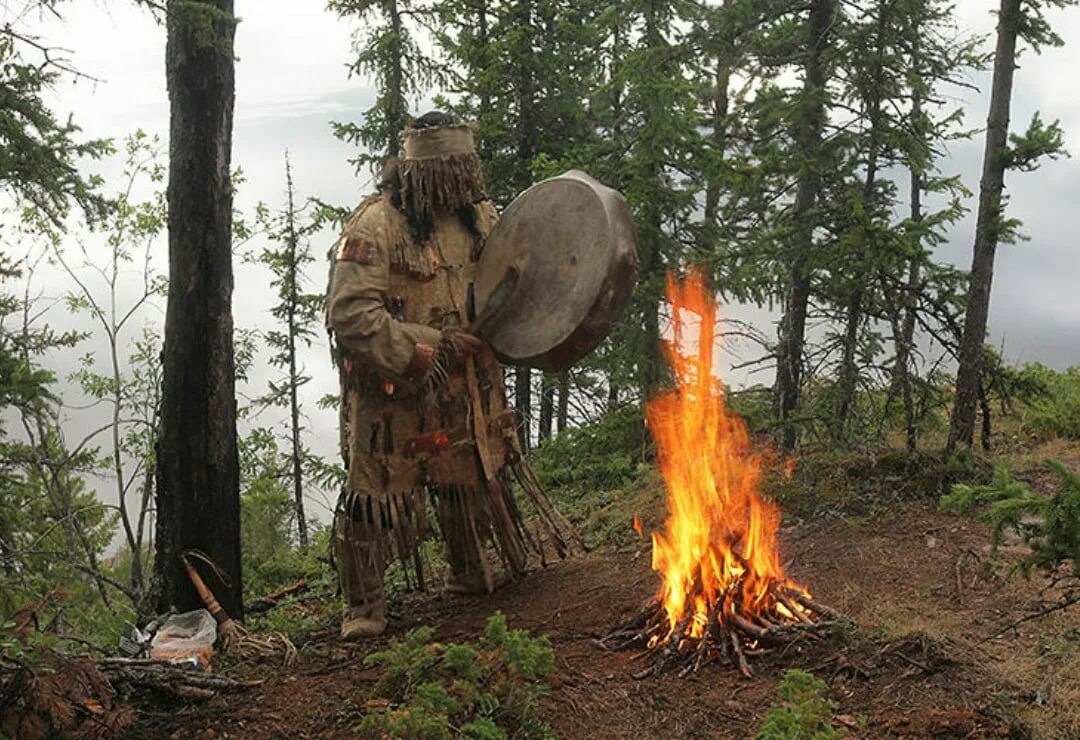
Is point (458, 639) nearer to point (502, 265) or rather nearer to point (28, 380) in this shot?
point (502, 265)

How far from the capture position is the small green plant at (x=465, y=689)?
3848 millimetres

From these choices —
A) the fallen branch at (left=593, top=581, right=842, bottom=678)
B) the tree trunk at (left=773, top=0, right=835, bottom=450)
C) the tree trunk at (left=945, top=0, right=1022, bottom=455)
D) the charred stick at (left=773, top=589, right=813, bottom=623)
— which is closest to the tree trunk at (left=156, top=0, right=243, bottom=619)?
the fallen branch at (left=593, top=581, right=842, bottom=678)

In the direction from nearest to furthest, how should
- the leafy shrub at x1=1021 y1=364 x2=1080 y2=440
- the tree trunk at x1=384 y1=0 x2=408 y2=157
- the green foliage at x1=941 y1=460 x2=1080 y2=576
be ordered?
1. the green foliage at x1=941 y1=460 x2=1080 y2=576
2. the leafy shrub at x1=1021 y1=364 x2=1080 y2=440
3. the tree trunk at x1=384 y1=0 x2=408 y2=157

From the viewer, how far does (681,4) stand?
44.7 ft

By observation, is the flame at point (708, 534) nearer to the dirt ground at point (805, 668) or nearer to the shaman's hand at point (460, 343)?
the dirt ground at point (805, 668)

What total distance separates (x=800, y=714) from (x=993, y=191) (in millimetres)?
6786

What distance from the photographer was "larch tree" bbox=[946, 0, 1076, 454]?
348 inches

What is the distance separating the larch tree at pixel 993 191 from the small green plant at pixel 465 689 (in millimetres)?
5895

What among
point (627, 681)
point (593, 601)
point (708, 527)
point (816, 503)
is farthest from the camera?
point (816, 503)

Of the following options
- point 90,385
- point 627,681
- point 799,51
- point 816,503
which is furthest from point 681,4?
point 90,385

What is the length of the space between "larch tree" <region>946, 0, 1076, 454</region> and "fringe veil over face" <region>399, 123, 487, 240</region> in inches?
220

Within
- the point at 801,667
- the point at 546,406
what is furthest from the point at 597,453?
the point at 801,667

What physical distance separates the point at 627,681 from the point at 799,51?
281 inches

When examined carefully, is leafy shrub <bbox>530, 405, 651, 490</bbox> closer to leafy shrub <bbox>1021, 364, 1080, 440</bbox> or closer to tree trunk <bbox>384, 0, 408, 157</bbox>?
leafy shrub <bbox>1021, 364, 1080, 440</bbox>
